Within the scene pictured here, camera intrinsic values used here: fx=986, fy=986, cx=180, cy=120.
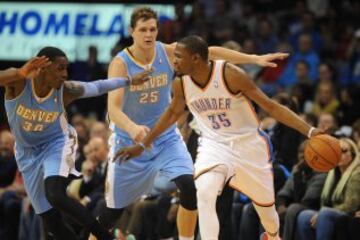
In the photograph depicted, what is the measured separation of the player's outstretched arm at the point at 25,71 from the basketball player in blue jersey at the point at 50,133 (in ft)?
0.19

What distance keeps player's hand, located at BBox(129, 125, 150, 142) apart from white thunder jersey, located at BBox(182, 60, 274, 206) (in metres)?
0.41

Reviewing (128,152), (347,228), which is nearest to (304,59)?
(347,228)

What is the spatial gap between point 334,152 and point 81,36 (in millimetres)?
7851

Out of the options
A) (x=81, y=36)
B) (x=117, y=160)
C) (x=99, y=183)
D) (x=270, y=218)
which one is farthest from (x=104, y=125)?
(x=270, y=218)

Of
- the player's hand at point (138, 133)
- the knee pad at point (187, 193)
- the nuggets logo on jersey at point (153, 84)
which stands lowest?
the knee pad at point (187, 193)

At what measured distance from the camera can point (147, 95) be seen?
8492 millimetres

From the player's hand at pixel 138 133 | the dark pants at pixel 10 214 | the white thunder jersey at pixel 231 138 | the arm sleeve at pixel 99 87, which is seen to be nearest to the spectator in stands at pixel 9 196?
the dark pants at pixel 10 214

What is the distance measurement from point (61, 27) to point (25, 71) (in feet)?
25.6

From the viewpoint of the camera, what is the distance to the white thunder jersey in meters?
7.66

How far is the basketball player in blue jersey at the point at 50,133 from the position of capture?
7.89m

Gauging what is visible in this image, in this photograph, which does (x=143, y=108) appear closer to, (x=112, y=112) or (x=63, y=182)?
(x=112, y=112)

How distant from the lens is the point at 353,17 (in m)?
14.5

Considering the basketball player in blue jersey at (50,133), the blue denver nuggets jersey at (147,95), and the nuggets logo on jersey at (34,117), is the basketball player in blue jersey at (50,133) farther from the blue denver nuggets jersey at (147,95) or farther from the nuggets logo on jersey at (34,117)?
the blue denver nuggets jersey at (147,95)

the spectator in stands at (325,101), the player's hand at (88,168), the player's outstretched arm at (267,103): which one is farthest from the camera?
the spectator in stands at (325,101)
